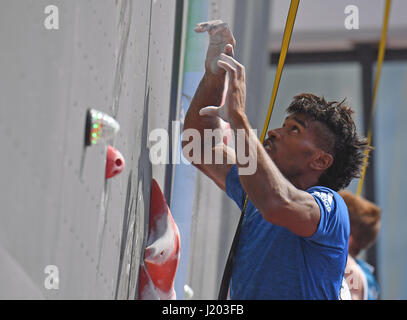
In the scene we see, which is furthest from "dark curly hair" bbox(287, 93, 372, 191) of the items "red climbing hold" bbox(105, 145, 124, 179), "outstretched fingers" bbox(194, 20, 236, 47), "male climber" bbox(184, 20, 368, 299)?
"red climbing hold" bbox(105, 145, 124, 179)

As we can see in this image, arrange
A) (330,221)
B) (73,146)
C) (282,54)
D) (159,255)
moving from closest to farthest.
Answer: (73,146) < (330,221) < (159,255) < (282,54)

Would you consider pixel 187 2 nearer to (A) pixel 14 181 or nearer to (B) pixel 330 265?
(B) pixel 330 265

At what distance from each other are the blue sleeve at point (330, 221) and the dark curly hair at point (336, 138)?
0.22 metres

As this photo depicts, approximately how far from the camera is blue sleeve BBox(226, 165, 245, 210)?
2.40 metres

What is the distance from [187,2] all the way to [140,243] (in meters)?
1.07

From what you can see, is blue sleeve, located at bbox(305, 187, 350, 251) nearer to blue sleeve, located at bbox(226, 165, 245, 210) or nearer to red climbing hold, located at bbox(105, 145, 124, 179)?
blue sleeve, located at bbox(226, 165, 245, 210)

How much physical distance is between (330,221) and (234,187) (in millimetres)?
435

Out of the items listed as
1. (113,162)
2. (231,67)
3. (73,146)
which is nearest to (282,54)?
(231,67)

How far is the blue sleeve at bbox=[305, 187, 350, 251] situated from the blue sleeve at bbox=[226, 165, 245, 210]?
0.96ft

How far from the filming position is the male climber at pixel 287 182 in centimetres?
198

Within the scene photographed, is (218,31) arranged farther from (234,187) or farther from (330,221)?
(330,221)

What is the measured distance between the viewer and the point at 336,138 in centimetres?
240

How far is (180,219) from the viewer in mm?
2525

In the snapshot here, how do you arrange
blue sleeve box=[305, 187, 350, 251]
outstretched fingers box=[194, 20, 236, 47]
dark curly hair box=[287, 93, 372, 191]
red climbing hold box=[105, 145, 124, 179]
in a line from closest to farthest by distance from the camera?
red climbing hold box=[105, 145, 124, 179], blue sleeve box=[305, 187, 350, 251], outstretched fingers box=[194, 20, 236, 47], dark curly hair box=[287, 93, 372, 191]
